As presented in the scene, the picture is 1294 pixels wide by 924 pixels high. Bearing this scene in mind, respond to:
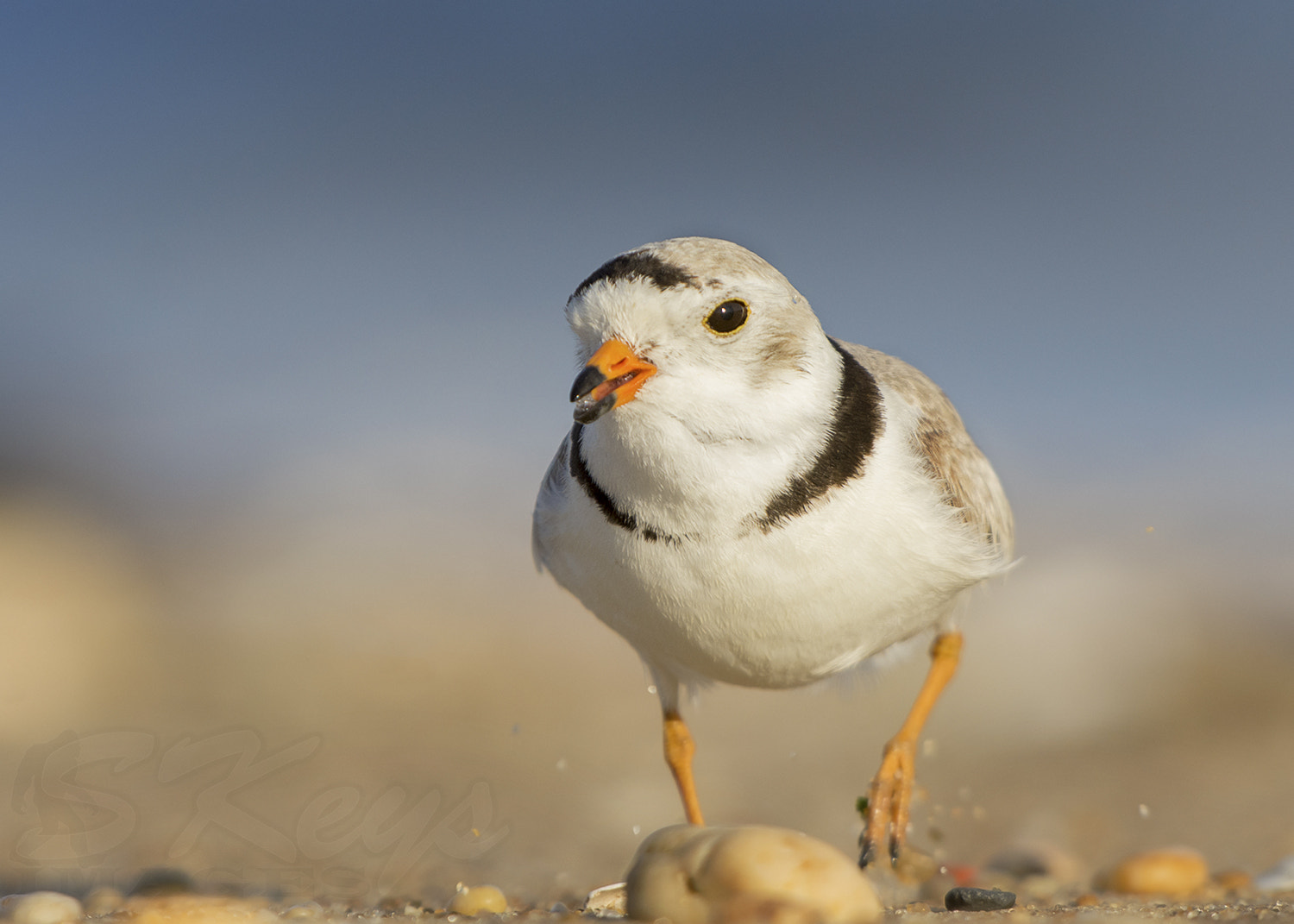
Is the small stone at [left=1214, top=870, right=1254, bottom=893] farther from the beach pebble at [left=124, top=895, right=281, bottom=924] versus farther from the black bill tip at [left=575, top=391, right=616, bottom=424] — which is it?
the beach pebble at [left=124, top=895, right=281, bottom=924]

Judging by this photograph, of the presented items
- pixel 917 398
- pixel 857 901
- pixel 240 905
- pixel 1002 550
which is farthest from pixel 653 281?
pixel 240 905

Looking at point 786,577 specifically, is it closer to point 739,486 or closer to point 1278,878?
point 739,486

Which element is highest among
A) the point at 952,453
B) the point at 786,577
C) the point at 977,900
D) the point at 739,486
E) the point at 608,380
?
the point at 952,453

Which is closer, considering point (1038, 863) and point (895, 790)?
point (895, 790)

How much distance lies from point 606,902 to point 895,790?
1188mm

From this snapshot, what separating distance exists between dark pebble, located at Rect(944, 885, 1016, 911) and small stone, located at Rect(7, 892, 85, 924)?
9.40 ft

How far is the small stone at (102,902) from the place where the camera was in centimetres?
370

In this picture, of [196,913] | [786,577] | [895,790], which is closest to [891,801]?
[895,790]

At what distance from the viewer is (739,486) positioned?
3.14 meters

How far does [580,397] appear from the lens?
116 inches

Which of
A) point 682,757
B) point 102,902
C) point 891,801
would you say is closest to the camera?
point 102,902

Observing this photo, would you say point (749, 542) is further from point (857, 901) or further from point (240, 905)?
point (240, 905)

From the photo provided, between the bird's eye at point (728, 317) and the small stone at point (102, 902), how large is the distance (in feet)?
8.85

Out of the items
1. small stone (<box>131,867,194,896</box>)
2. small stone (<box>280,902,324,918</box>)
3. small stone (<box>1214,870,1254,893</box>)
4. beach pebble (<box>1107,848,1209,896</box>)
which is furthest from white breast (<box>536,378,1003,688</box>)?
small stone (<box>131,867,194,896</box>)
